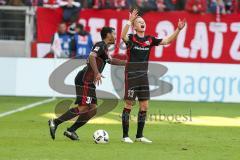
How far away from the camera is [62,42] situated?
2470cm

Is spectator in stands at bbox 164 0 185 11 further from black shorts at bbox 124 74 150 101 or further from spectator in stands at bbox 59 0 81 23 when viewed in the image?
black shorts at bbox 124 74 150 101

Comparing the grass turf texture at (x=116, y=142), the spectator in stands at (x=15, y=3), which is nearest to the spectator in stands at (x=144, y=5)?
the spectator in stands at (x=15, y=3)

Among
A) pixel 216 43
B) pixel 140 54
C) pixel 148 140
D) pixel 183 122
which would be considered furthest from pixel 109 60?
pixel 216 43

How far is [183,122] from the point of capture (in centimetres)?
1672

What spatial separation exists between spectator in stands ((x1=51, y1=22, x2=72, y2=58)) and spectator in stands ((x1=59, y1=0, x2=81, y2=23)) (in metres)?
0.56

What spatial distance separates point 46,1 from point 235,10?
23.6 feet

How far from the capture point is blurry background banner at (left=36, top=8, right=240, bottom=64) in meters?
25.7

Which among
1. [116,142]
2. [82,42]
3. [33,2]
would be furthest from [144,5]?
[116,142]

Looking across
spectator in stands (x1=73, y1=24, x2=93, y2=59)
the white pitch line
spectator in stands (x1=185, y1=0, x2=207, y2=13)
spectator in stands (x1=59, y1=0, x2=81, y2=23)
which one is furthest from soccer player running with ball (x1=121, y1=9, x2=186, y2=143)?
spectator in stands (x1=185, y1=0, x2=207, y2=13)

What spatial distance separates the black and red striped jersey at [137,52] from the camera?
494 inches

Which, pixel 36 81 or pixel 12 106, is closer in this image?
pixel 12 106

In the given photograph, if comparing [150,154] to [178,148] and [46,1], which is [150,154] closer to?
[178,148]

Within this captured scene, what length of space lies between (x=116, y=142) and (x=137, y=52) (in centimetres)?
168

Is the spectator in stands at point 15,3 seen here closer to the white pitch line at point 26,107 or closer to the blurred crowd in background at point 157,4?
the blurred crowd in background at point 157,4
